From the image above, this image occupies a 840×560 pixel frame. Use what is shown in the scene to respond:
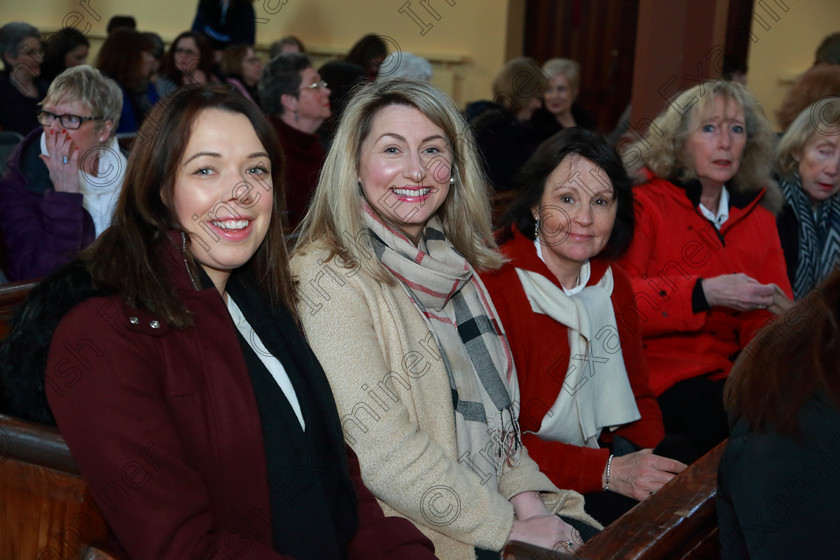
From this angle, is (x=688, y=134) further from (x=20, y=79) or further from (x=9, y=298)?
(x=20, y=79)

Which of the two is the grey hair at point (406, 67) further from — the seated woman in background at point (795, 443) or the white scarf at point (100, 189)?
the seated woman in background at point (795, 443)

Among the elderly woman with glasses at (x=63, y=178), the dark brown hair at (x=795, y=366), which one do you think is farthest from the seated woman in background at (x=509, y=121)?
the dark brown hair at (x=795, y=366)

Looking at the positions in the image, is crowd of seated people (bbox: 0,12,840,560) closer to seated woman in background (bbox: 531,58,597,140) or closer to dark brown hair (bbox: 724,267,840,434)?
dark brown hair (bbox: 724,267,840,434)

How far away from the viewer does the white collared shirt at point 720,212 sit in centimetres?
280

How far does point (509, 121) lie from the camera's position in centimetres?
451

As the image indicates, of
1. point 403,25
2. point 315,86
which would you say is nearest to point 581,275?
point 315,86

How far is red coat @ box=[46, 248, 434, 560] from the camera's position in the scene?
121 centimetres

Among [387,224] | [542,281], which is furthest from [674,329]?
[387,224]

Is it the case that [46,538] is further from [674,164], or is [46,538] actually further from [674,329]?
[674,164]

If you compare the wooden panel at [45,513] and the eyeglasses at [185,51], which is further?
the eyeglasses at [185,51]

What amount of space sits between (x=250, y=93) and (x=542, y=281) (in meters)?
4.02

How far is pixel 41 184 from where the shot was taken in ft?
8.68

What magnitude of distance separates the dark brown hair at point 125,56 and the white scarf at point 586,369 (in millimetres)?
2939

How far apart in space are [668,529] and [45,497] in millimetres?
974
